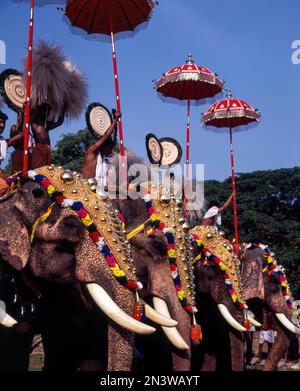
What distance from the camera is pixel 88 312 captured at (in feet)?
14.6

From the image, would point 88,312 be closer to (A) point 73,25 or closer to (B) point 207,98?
(A) point 73,25

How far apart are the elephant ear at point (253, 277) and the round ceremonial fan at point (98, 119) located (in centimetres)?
377

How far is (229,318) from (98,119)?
2.89 metres

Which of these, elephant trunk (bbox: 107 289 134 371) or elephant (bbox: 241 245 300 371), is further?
elephant (bbox: 241 245 300 371)

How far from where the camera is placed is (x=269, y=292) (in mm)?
9016

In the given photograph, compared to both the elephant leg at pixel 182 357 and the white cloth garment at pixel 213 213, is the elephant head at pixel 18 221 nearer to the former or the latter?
the elephant leg at pixel 182 357

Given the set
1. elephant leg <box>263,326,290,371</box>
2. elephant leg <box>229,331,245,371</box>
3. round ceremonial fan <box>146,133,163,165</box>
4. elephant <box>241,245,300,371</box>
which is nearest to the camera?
elephant leg <box>229,331,245,371</box>

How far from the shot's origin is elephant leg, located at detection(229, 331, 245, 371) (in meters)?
6.93

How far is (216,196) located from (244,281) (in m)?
20.3

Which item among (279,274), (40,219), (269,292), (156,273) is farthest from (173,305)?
(279,274)

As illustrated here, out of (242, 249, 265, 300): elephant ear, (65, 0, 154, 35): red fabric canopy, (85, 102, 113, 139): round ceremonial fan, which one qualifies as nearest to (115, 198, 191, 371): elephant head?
(85, 102, 113, 139): round ceremonial fan

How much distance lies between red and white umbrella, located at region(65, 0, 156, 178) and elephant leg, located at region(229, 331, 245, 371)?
316 centimetres

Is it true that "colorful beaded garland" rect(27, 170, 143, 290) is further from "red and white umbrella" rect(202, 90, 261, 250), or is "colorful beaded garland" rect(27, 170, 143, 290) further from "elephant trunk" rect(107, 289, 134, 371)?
"red and white umbrella" rect(202, 90, 261, 250)
